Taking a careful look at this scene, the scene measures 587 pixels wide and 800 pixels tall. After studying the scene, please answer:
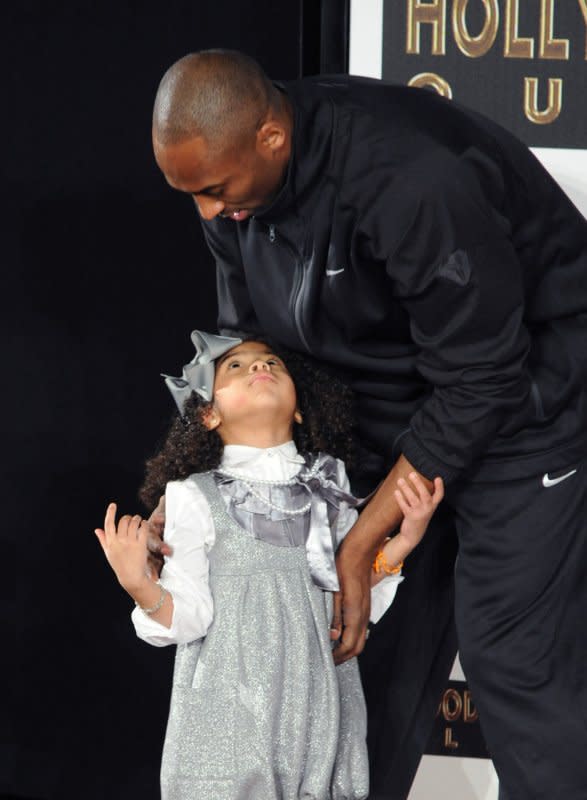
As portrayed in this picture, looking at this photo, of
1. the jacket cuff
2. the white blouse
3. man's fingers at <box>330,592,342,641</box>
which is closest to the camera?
the jacket cuff

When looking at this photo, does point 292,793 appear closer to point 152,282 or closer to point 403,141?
point 403,141

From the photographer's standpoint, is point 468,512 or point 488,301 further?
point 468,512

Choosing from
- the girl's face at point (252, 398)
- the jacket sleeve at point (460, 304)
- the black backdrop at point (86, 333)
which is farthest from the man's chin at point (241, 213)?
the black backdrop at point (86, 333)

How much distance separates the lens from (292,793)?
2.32 meters

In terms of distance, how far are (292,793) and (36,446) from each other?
3.79ft

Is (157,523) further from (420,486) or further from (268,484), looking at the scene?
(420,486)

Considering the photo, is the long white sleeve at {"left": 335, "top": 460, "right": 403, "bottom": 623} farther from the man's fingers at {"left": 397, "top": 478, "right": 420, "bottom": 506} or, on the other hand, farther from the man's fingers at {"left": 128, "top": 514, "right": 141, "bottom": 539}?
the man's fingers at {"left": 128, "top": 514, "right": 141, "bottom": 539}

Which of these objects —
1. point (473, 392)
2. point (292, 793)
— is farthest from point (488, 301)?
point (292, 793)

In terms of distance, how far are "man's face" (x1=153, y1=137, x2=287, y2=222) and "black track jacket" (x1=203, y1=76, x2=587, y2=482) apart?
0.04 m

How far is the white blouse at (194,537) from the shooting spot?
2.28 metres

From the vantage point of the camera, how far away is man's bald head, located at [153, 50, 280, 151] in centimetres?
195

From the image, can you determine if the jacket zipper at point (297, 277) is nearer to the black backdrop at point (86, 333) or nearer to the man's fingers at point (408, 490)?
the man's fingers at point (408, 490)

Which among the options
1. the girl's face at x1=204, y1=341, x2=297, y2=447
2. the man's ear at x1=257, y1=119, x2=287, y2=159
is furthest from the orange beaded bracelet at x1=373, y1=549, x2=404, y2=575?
the man's ear at x1=257, y1=119, x2=287, y2=159

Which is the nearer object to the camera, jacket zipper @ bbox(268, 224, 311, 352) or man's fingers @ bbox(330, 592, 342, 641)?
jacket zipper @ bbox(268, 224, 311, 352)
